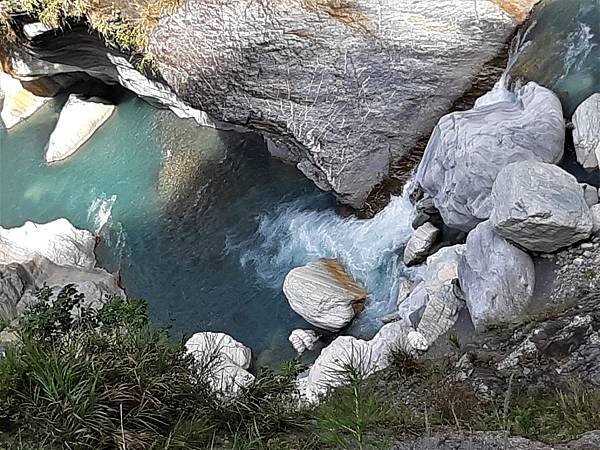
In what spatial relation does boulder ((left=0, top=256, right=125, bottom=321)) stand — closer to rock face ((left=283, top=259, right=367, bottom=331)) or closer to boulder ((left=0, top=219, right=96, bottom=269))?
boulder ((left=0, top=219, right=96, bottom=269))

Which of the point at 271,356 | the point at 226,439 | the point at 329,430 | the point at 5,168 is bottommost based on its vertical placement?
the point at 5,168

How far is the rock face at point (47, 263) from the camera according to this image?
352 inches

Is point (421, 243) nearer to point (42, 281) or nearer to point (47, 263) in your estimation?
point (42, 281)

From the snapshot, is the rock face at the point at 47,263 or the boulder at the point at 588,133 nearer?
the boulder at the point at 588,133

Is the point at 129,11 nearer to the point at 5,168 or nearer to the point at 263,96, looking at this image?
the point at 263,96

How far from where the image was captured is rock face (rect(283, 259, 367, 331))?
25.8 feet

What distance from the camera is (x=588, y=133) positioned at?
6855 millimetres

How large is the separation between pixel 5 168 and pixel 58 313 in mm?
8928

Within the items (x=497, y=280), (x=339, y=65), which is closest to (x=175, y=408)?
(x=497, y=280)

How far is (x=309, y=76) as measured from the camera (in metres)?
8.82

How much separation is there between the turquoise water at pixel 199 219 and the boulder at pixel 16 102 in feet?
2.16

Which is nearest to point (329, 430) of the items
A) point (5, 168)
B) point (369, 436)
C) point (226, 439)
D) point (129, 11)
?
point (369, 436)

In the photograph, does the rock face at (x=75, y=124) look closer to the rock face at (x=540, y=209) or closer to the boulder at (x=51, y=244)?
the boulder at (x=51, y=244)

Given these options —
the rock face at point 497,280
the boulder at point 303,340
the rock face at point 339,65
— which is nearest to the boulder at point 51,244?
the rock face at point 339,65
